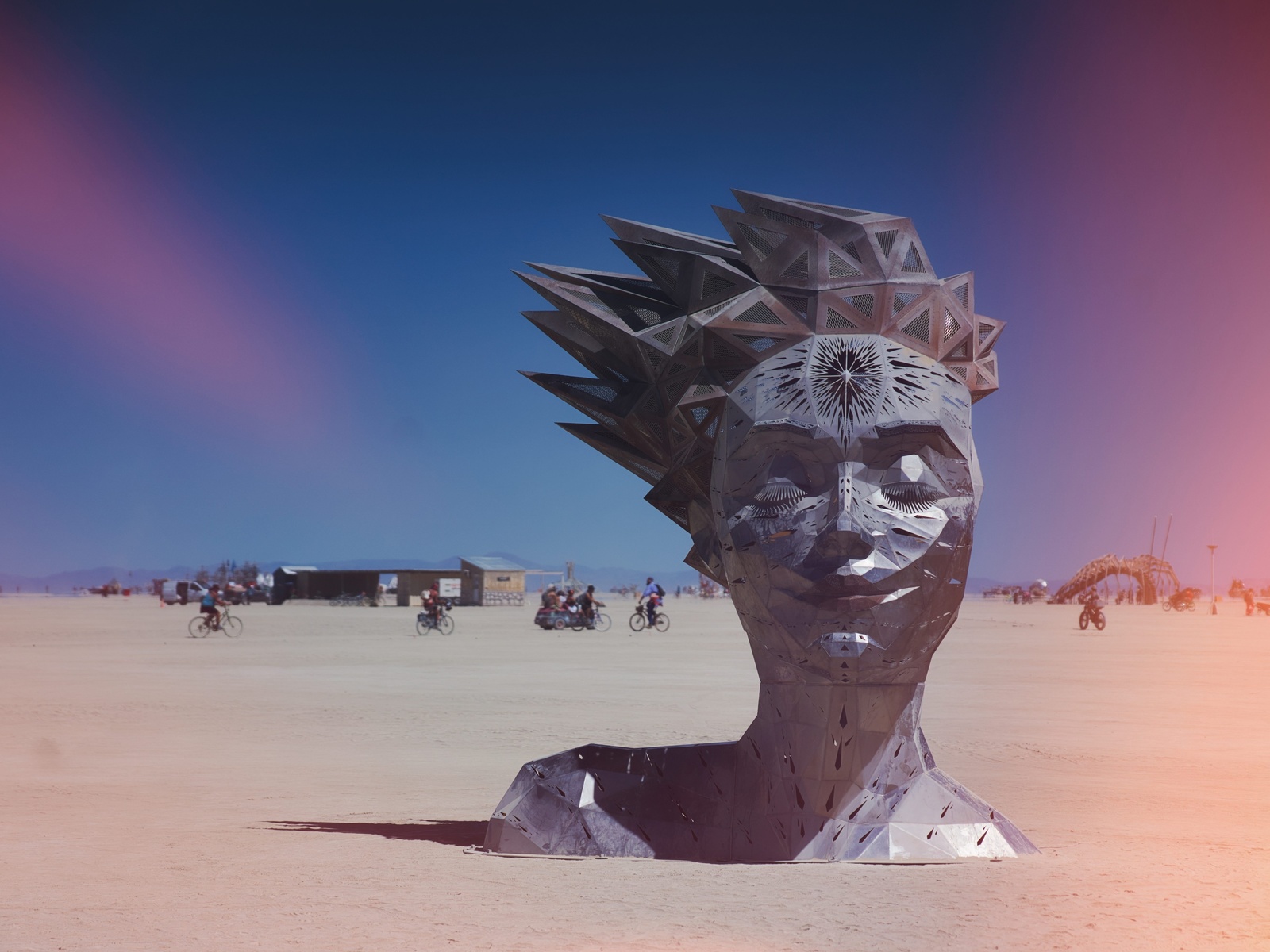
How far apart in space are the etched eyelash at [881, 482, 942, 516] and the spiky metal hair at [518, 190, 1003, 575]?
0.89 metres

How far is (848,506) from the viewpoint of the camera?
6625 mm

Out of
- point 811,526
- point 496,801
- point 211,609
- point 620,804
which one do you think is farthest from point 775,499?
point 211,609

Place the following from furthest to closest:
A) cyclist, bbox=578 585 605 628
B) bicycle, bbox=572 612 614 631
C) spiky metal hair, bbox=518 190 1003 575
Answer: bicycle, bbox=572 612 614 631, cyclist, bbox=578 585 605 628, spiky metal hair, bbox=518 190 1003 575

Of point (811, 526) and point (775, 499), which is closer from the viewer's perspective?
point (811, 526)

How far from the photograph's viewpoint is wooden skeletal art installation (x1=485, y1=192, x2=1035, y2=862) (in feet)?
21.9

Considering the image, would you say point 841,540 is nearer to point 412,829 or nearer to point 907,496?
point 907,496

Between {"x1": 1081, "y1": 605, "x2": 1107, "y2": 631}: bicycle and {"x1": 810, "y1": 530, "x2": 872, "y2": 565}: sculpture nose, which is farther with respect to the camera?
{"x1": 1081, "y1": 605, "x2": 1107, "y2": 631}: bicycle

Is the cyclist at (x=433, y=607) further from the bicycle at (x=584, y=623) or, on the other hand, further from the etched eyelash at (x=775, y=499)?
the etched eyelash at (x=775, y=499)

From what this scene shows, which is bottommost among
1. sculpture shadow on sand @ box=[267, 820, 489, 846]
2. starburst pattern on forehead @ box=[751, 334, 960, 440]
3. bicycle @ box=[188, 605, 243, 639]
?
bicycle @ box=[188, 605, 243, 639]

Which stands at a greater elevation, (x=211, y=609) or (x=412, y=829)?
(x=211, y=609)

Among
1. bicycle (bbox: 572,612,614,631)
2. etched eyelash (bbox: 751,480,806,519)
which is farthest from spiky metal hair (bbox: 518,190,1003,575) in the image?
bicycle (bbox: 572,612,614,631)

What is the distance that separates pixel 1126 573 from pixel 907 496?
217 ft

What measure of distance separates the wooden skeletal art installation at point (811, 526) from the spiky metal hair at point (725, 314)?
0.05 ft

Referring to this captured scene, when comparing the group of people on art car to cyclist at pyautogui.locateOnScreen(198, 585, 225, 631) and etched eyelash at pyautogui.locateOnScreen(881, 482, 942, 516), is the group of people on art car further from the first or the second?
etched eyelash at pyautogui.locateOnScreen(881, 482, 942, 516)
